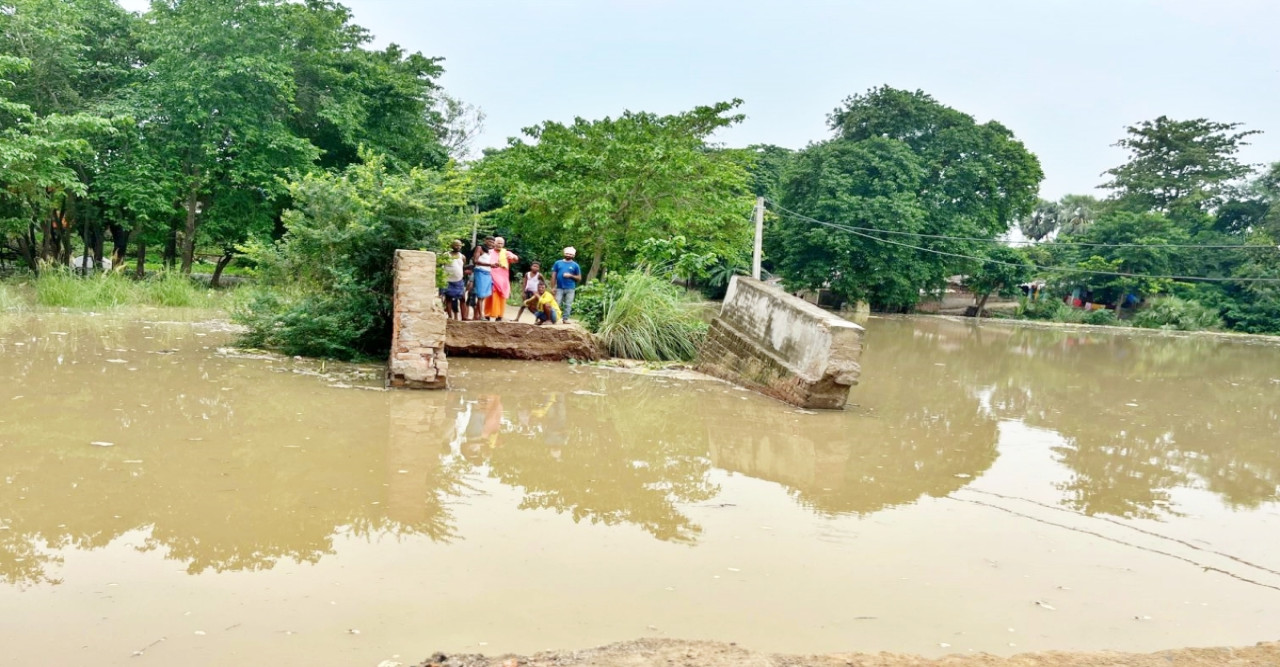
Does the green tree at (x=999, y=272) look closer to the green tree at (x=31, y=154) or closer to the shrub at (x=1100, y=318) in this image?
the shrub at (x=1100, y=318)

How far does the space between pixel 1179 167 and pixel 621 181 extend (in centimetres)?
4194

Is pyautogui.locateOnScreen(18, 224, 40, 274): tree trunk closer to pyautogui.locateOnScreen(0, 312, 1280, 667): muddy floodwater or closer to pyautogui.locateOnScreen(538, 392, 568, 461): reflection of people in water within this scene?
pyautogui.locateOnScreen(0, 312, 1280, 667): muddy floodwater

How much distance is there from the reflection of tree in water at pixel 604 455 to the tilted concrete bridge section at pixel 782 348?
134 centimetres

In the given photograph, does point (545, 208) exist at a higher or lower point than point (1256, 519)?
higher

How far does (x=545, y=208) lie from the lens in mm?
20422

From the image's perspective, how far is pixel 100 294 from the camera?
15969 millimetres

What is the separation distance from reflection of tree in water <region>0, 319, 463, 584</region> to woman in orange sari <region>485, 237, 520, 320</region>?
4.55m

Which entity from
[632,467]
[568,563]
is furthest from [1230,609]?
[632,467]

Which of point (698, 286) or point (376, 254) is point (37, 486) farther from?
point (698, 286)

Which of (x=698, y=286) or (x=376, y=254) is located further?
(x=698, y=286)

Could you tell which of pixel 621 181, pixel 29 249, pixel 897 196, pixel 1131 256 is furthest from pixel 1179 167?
pixel 29 249

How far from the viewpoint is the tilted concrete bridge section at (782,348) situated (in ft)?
30.5

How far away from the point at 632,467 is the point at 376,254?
19.6 ft

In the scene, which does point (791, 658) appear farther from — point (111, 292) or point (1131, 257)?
point (1131, 257)
